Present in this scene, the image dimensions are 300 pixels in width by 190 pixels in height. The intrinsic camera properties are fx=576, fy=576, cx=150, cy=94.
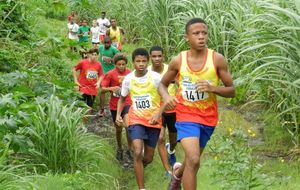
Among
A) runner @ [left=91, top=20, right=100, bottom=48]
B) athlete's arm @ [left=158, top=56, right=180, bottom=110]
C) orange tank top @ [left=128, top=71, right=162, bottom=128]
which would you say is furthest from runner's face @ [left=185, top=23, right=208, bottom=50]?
runner @ [left=91, top=20, right=100, bottom=48]

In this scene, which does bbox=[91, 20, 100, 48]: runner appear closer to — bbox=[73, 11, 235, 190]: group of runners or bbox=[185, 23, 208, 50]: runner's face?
bbox=[73, 11, 235, 190]: group of runners

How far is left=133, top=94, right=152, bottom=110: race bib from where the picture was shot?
6.79 m

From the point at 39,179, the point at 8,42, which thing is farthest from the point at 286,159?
the point at 8,42

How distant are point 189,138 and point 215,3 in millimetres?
7578

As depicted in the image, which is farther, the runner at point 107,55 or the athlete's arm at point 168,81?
the runner at point 107,55

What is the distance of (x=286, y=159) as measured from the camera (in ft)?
24.3

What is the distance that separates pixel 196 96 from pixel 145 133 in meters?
1.67

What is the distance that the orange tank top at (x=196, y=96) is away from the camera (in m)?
5.16

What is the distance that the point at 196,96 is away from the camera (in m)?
5.21

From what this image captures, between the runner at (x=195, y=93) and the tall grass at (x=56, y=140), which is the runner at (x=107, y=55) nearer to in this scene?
the tall grass at (x=56, y=140)

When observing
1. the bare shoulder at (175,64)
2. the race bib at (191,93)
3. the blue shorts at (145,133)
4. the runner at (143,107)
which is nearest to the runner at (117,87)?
the runner at (143,107)

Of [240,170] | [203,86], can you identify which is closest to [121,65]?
[203,86]

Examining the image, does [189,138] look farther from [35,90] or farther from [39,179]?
[35,90]

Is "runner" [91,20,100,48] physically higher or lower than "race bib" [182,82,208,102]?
higher
